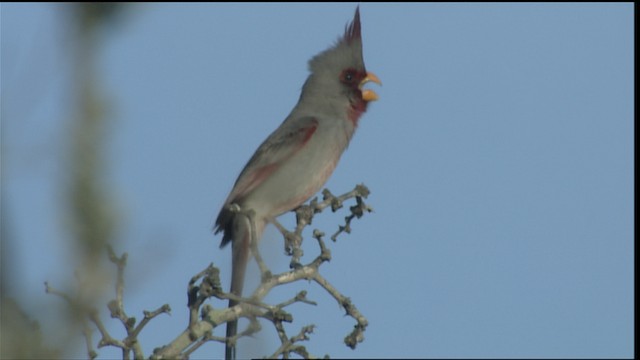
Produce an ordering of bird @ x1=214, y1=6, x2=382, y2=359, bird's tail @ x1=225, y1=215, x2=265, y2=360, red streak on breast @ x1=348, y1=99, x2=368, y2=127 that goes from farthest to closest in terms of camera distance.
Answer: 1. red streak on breast @ x1=348, y1=99, x2=368, y2=127
2. bird @ x1=214, y1=6, x2=382, y2=359
3. bird's tail @ x1=225, y1=215, x2=265, y2=360

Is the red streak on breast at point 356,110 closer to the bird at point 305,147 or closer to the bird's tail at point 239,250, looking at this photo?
the bird at point 305,147

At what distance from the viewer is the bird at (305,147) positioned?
5.77 meters

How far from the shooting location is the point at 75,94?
1632 mm

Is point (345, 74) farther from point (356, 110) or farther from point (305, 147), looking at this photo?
point (305, 147)

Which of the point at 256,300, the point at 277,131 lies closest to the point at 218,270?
the point at 256,300

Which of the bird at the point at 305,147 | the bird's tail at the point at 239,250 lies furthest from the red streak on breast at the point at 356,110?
the bird's tail at the point at 239,250

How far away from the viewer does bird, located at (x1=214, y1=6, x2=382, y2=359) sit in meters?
5.77

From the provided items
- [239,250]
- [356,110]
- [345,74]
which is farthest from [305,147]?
[239,250]

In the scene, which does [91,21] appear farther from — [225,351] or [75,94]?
[225,351]

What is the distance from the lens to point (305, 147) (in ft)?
20.5

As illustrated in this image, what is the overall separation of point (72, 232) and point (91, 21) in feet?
1.21

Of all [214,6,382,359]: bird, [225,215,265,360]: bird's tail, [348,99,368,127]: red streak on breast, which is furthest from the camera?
[348,99,368,127]: red streak on breast

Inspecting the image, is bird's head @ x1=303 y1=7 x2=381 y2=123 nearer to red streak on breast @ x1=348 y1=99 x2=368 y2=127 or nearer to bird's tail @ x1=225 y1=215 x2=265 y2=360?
red streak on breast @ x1=348 y1=99 x2=368 y2=127

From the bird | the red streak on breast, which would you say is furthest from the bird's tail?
the red streak on breast
